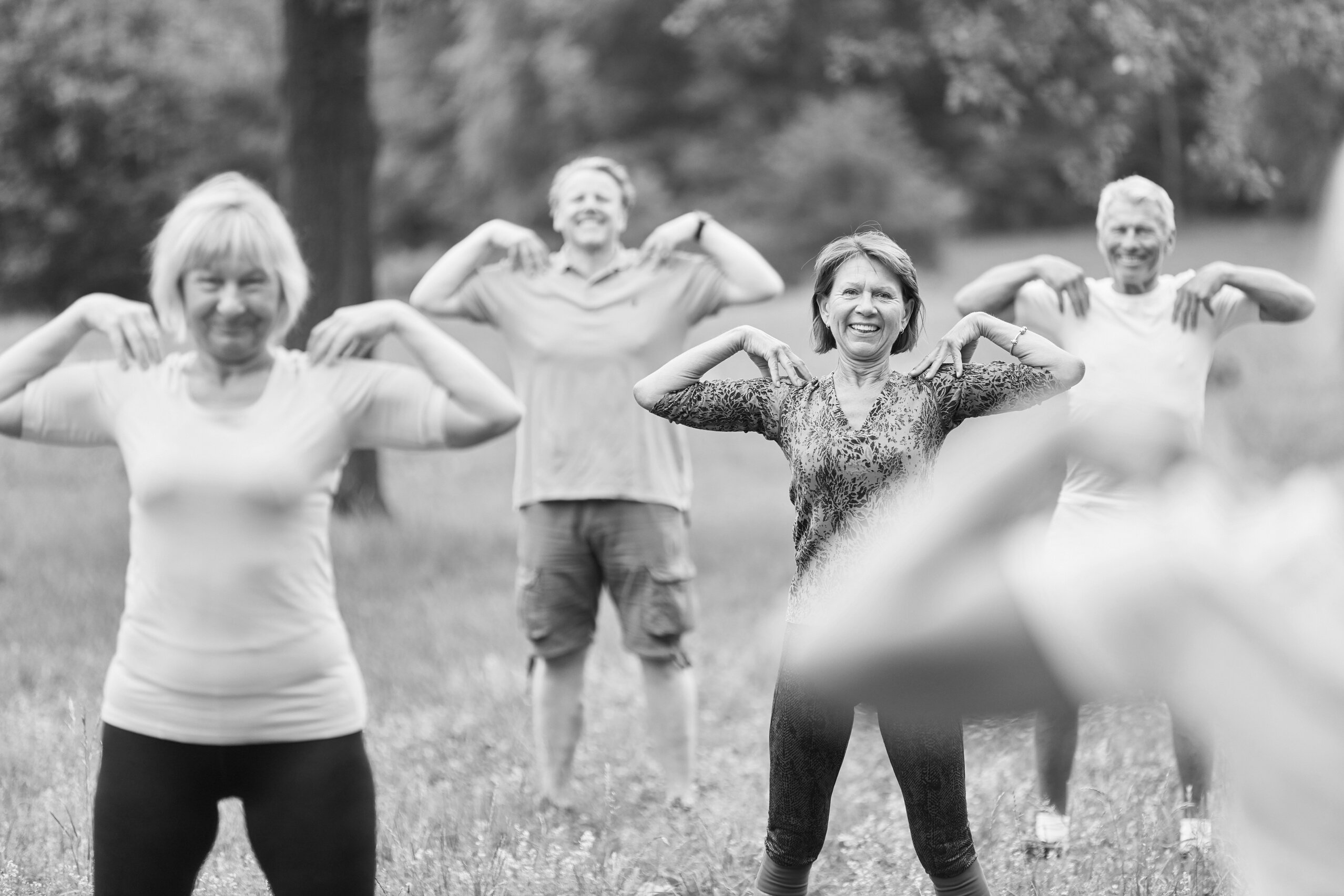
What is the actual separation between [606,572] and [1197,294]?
2.22 metres

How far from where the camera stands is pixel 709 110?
3881 cm

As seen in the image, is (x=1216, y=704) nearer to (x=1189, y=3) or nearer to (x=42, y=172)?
(x=1189, y=3)

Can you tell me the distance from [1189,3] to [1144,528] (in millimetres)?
8891

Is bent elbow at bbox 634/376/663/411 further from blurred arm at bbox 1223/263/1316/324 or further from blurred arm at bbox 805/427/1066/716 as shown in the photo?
blurred arm at bbox 805/427/1066/716

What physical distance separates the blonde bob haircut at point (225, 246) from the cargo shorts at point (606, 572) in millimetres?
2069

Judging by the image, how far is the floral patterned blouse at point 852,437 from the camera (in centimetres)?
335

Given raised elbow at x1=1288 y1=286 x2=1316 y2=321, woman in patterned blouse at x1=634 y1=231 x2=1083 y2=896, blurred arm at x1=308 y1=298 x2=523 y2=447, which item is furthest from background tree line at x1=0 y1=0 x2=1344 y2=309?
blurred arm at x1=308 y1=298 x2=523 y2=447

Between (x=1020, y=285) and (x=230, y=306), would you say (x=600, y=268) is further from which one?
(x=230, y=306)

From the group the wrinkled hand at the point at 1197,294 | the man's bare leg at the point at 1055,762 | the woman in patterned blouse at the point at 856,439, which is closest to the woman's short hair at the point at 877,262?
the woman in patterned blouse at the point at 856,439

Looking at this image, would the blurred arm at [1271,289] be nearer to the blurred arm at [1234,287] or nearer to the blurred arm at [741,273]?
the blurred arm at [1234,287]

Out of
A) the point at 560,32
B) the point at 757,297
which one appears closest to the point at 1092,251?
the point at 560,32

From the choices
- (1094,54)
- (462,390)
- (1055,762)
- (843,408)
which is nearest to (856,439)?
(843,408)

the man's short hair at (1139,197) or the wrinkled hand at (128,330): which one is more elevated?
the man's short hair at (1139,197)

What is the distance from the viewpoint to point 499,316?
512 centimetres
